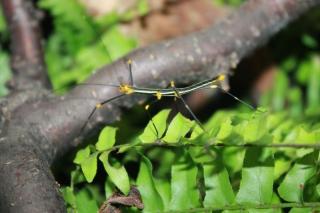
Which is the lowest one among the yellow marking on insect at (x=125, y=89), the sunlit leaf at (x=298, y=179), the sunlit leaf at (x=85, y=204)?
the sunlit leaf at (x=85, y=204)

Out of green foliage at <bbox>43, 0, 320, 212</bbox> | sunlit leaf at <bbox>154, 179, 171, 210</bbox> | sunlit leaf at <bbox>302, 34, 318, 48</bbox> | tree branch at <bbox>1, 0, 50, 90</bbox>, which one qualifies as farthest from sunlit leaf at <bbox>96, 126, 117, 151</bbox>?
sunlit leaf at <bbox>302, 34, 318, 48</bbox>

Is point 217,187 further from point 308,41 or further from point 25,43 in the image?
point 308,41

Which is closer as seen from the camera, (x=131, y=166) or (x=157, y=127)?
(x=157, y=127)

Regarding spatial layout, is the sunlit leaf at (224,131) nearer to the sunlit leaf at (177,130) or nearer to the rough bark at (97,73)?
A: the sunlit leaf at (177,130)

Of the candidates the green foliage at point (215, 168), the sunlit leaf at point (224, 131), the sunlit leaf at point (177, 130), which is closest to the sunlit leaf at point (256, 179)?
the green foliage at point (215, 168)

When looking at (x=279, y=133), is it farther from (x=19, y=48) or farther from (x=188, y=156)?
(x=19, y=48)

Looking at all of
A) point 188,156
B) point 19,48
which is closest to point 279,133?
point 188,156

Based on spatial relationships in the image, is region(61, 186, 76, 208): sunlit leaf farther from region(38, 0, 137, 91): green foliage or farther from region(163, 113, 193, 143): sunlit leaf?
region(38, 0, 137, 91): green foliage
